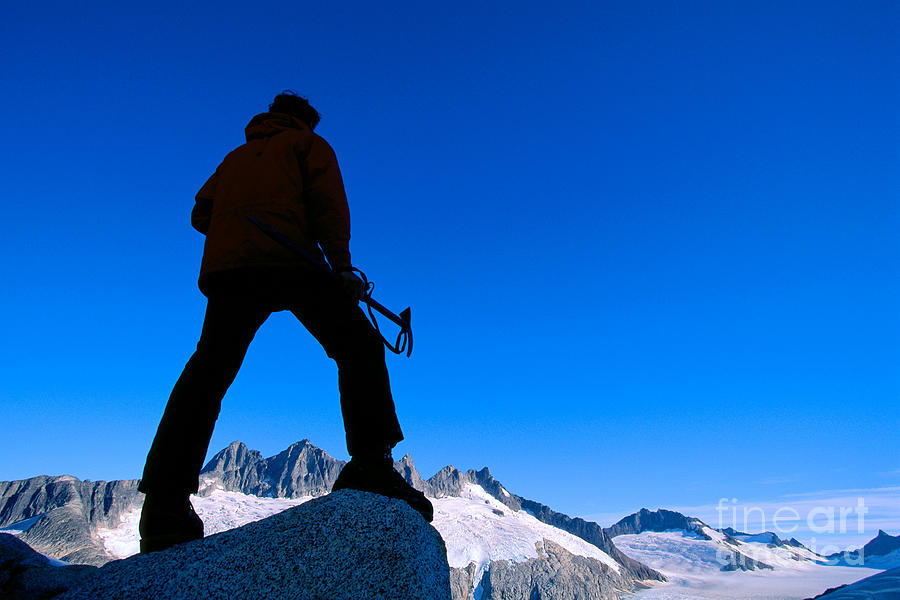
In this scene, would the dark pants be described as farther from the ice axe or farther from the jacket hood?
the jacket hood

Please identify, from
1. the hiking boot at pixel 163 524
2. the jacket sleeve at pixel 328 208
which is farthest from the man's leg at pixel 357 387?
the hiking boot at pixel 163 524

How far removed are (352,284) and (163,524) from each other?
230 centimetres

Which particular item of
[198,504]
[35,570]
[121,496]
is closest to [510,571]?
[198,504]

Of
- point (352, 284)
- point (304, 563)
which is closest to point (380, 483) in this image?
point (304, 563)

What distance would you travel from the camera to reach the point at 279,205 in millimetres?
4172

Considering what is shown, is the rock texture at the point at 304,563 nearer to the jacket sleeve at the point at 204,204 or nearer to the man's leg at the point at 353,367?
the man's leg at the point at 353,367

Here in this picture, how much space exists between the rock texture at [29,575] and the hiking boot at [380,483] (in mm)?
2488

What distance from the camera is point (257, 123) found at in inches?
194

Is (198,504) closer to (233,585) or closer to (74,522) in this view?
(74,522)

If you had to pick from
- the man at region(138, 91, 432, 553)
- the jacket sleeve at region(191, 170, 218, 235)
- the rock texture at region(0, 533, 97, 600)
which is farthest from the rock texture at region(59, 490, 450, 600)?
the jacket sleeve at region(191, 170, 218, 235)

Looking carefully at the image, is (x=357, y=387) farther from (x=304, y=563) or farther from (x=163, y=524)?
(x=163, y=524)

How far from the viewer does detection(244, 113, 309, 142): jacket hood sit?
475 centimetres

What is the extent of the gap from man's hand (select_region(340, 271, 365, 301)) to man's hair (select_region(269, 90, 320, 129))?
1.94 metres

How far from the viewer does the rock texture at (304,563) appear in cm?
308
